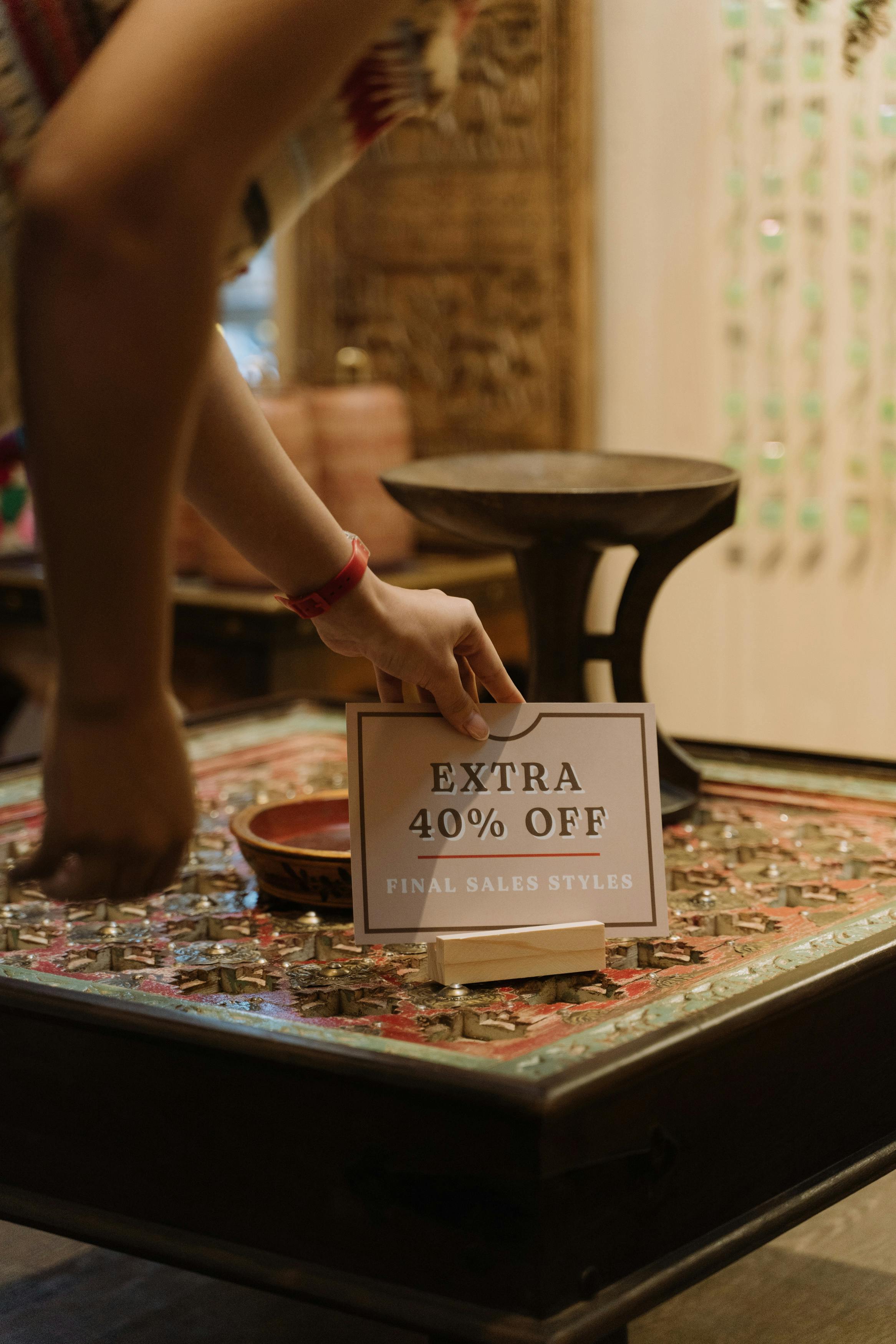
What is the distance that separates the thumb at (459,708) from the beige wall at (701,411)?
1885 millimetres

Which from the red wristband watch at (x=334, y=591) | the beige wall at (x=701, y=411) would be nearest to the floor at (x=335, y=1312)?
the red wristband watch at (x=334, y=591)

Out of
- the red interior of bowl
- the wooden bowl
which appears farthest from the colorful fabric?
the red interior of bowl

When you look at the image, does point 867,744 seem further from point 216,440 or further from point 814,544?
point 216,440

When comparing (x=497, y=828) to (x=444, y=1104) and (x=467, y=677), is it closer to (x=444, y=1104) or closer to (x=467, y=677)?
(x=467, y=677)

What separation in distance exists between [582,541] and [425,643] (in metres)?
0.48

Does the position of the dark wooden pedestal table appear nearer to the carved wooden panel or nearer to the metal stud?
the metal stud

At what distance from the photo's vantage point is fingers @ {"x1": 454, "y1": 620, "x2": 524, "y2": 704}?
1138 millimetres

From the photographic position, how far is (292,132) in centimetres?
56

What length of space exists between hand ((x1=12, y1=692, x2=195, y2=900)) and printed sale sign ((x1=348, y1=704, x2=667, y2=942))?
0.55 metres

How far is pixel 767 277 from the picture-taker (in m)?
2.94

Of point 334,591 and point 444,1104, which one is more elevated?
point 334,591

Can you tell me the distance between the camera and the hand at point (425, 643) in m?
1.07

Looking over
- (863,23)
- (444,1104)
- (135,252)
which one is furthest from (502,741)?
(135,252)

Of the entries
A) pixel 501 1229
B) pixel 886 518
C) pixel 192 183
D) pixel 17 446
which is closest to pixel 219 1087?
pixel 501 1229
